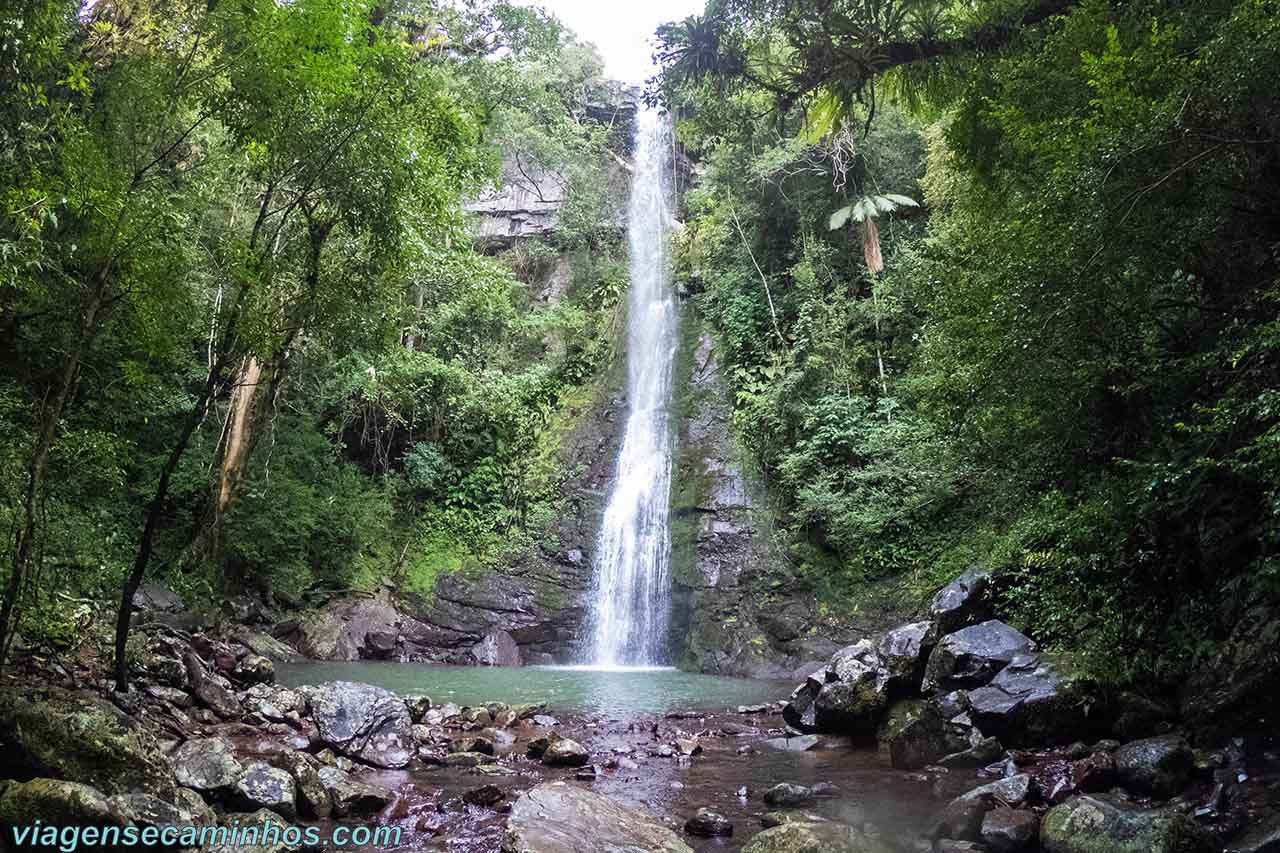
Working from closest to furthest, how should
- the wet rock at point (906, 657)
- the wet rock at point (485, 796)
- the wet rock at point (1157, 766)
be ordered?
the wet rock at point (1157, 766) < the wet rock at point (485, 796) < the wet rock at point (906, 657)

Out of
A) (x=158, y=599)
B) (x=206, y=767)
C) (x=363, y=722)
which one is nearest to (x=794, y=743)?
(x=363, y=722)

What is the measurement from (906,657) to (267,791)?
19.5 feet

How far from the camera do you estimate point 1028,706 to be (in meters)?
6.53

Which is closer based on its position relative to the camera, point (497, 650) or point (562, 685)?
point (562, 685)

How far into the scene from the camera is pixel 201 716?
7.00 meters

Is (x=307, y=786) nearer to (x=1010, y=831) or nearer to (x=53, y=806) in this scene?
(x=53, y=806)

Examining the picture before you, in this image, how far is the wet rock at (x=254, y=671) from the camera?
8727 millimetres

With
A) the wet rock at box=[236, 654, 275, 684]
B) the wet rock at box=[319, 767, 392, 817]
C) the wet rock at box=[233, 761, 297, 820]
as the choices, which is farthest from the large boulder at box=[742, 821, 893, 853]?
the wet rock at box=[236, 654, 275, 684]

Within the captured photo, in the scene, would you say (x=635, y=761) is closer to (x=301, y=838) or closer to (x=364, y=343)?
(x=301, y=838)

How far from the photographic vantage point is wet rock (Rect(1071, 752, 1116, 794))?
207 inches

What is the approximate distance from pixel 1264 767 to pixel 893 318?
555 inches

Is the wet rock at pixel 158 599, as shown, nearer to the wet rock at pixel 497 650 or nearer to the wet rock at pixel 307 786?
the wet rock at pixel 497 650

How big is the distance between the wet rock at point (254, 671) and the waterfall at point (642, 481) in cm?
772

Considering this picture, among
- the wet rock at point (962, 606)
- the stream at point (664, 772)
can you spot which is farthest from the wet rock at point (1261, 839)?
the wet rock at point (962, 606)
